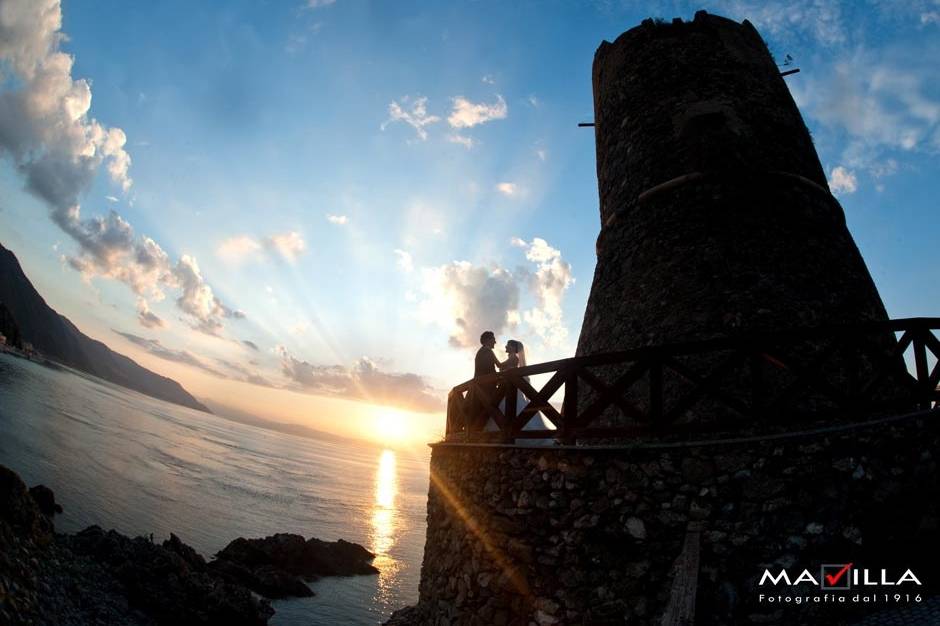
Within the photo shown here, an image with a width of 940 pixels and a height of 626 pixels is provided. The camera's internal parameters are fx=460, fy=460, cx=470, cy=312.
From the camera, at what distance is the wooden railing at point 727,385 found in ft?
17.7

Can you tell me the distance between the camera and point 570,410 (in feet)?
20.4

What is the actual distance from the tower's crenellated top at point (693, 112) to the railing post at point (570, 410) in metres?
5.69

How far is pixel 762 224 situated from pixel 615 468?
6165 millimetres

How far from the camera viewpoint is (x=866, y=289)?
8.70 metres

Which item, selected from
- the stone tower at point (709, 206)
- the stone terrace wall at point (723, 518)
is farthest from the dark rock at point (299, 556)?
the stone terrace wall at point (723, 518)

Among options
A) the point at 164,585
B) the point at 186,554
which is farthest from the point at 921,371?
the point at 186,554

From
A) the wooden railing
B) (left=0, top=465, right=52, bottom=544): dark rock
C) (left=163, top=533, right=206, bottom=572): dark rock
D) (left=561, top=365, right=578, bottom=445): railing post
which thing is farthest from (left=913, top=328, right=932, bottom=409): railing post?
(left=163, top=533, right=206, bottom=572): dark rock

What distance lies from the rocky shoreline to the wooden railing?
878 centimetres

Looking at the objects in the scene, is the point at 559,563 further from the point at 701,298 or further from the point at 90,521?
the point at 90,521

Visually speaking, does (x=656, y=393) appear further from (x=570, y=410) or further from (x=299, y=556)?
(x=299, y=556)

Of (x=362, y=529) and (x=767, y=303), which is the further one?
(x=362, y=529)

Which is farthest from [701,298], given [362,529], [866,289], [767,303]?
[362,529]

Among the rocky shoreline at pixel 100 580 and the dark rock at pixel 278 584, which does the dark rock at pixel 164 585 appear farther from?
the dark rock at pixel 278 584

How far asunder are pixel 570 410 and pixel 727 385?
9.76 feet
